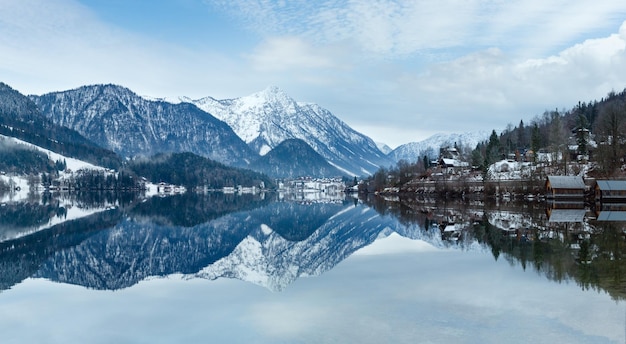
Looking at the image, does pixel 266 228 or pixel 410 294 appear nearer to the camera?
pixel 410 294

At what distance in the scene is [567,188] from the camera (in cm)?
7069

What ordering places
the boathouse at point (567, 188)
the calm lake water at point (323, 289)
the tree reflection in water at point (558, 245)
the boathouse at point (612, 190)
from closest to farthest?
the calm lake water at point (323, 289)
the tree reflection in water at point (558, 245)
the boathouse at point (612, 190)
the boathouse at point (567, 188)

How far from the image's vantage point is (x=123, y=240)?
3488 centimetres

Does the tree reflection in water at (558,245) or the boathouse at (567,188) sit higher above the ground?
the boathouse at (567,188)

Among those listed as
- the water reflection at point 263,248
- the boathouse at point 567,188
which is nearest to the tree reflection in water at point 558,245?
the water reflection at point 263,248

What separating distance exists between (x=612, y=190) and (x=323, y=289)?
2366 inches

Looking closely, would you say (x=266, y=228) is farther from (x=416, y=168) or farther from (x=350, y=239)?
(x=416, y=168)

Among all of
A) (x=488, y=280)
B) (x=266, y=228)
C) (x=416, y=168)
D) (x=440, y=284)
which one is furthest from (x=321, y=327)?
(x=416, y=168)

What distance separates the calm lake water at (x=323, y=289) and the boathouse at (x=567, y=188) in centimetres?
3720

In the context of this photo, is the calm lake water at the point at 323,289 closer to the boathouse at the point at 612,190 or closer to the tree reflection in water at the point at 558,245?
the tree reflection in water at the point at 558,245

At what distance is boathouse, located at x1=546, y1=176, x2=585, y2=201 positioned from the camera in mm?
70312

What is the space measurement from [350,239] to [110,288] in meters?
19.6

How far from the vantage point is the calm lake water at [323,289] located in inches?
500

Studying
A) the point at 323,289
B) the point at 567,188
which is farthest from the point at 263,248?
the point at 567,188
